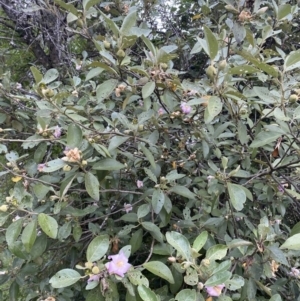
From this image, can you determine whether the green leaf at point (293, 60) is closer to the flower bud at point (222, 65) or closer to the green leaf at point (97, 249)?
the flower bud at point (222, 65)

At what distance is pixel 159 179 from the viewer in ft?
4.66

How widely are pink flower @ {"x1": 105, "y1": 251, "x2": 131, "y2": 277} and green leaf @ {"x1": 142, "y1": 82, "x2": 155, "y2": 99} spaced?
46cm

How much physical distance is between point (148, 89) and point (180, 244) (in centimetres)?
46

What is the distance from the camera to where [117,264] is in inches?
36.3

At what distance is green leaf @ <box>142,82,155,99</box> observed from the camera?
1.07 meters

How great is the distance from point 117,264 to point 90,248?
9cm

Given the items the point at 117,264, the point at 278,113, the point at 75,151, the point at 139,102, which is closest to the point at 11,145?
the point at 139,102

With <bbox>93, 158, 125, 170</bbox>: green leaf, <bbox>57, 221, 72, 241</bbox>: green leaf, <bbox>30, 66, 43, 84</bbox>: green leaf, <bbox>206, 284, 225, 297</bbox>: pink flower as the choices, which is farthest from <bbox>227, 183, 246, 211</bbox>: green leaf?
<bbox>30, 66, 43, 84</bbox>: green leaf

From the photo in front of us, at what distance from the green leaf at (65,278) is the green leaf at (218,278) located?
32cm

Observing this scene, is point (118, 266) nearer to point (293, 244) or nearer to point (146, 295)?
point (146, 295)

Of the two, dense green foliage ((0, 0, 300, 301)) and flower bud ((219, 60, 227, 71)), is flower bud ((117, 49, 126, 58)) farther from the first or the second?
flower bud ((219, 60, 227, 71))

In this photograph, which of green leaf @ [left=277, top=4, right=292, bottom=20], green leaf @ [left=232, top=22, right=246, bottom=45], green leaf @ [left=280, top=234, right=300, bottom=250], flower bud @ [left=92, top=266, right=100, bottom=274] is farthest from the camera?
green leaf @ [left=277, top=4, right=292, bottom=20]

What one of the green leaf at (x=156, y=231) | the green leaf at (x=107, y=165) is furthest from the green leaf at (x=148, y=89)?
the green leaf at (x=156, y=231)

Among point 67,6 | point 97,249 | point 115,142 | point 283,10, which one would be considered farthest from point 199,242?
point 283,10
